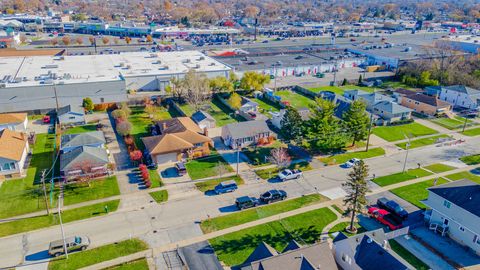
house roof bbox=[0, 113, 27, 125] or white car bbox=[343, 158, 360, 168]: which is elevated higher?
house roof bbox=[0, 113, 27, 125]

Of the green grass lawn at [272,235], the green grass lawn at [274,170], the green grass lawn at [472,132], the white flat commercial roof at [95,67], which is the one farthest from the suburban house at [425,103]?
the green grass lawn at [272,235]

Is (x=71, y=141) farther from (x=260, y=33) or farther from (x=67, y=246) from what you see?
(x=260, y=33)

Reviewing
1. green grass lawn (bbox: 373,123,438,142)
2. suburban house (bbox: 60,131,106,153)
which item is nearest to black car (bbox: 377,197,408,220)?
green grass lawn (bbox: 373,123,438,142)

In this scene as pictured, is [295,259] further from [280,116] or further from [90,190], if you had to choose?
[280,116]

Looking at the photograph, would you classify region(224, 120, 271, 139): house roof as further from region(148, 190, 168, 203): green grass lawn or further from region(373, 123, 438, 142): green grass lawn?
region(373, 123, 438, 142): green grass lawn

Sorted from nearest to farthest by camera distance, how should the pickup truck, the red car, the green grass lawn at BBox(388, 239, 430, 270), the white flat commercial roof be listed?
the green grass lawn at BBox(388, 239, 430, 270) < the red car < the pickup truck < the white flat commercial roof

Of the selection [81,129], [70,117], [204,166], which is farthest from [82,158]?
[70,117]

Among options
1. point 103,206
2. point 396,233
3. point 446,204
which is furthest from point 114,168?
point 446,204
